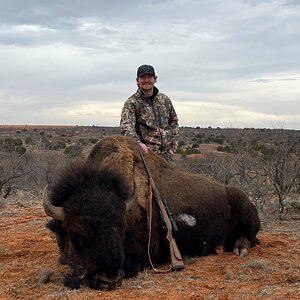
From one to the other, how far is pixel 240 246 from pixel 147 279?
2.28m

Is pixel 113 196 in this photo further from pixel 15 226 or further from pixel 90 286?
pixel 15 226

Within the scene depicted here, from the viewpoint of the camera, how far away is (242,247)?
25.4ft

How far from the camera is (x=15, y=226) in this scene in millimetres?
10195

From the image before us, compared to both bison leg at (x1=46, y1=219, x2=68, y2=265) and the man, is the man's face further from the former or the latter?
bison leg at (x1=46, y1=219, x2=68, y2=265)

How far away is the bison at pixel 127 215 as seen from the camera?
546 cm

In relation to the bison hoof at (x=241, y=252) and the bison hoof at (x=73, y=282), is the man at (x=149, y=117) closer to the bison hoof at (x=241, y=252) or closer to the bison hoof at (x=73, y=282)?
the bison hoof at (x=241, y=252)

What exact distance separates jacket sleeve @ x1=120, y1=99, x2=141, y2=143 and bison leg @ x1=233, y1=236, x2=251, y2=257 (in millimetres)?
2216

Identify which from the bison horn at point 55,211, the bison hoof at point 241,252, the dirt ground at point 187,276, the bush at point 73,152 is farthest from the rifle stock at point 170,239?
the bush at point 73,152

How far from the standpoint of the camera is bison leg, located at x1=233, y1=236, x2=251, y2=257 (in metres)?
7.56

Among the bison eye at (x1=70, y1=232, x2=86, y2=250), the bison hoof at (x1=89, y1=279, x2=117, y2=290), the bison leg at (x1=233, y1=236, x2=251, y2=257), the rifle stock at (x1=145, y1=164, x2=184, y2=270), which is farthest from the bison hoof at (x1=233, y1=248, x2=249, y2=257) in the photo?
the bison eye at (x1=70, y1=232, x2=86, y2=250)

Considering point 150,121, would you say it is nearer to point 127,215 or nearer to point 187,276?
point 127,215

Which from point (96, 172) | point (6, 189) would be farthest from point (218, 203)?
point (6, 189)

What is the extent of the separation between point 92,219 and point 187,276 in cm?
147

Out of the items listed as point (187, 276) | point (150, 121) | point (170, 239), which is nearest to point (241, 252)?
point (170, 239)
